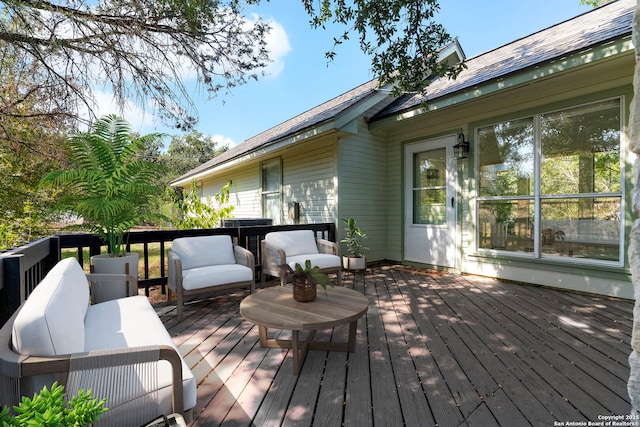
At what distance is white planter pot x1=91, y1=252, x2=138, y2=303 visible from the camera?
8.63 feet

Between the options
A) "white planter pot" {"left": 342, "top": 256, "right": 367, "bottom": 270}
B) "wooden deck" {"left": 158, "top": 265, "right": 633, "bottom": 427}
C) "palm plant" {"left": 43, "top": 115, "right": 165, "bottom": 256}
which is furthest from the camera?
"white planter pot" {"left": 342, "top": 256, "right": 367, "bottom": 270}

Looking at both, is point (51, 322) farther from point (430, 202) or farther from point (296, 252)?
point (430, 202)

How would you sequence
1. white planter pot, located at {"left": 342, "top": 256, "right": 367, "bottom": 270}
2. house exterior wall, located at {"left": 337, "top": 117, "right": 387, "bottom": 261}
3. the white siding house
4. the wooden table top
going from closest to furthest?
the wooden table top → the white siding house → white planter pot, located at {"left": 342, "top": 256, "right": 367, "bottom": 270} → house exterior wall, located at {"left": 337, "top": 117, "right": 387, "bottom": 261}

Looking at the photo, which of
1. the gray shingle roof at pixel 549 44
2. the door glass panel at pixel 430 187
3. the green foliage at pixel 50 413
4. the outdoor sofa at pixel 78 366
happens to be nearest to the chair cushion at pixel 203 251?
the outdoor sofa at pixel 78 366

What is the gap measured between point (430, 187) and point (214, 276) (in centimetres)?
425

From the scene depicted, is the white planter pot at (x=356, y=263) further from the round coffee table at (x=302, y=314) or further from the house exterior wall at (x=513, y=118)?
the round coffee table at (x=302, y=314)

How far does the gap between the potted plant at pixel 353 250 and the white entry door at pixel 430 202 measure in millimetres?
1148

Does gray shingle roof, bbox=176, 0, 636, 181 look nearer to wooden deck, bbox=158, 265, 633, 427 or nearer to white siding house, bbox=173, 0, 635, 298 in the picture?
white siding house, bbox=173, 0, 635, 298

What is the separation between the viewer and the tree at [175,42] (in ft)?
11.6

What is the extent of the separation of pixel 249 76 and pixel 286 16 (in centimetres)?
107

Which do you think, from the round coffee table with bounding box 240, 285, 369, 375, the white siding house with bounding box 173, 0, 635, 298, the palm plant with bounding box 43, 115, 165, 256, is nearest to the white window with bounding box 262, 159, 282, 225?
the white siding house with bounding box 173, 0, 635, 298

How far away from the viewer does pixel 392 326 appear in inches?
120

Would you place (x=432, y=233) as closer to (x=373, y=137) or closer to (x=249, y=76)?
(x=373, y=137)

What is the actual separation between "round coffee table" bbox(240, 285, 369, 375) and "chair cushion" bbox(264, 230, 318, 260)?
5.85ft
